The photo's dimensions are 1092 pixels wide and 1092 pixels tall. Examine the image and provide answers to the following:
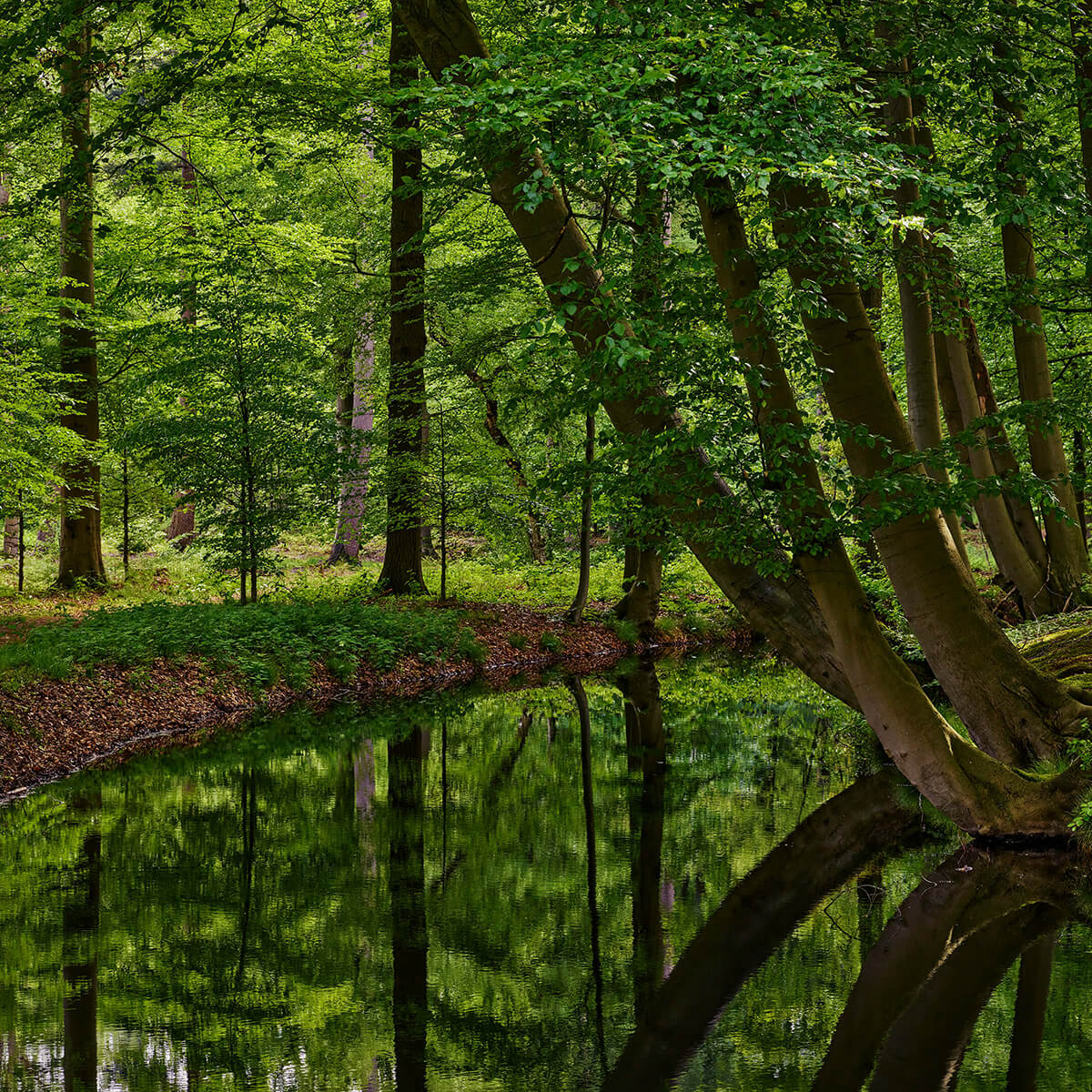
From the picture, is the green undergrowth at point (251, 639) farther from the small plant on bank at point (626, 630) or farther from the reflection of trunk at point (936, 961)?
the reflection of trunk at point (936, 961)

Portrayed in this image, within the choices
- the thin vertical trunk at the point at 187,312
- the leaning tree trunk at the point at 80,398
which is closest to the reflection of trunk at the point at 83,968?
the thin vertical trunk at the point at 187,312

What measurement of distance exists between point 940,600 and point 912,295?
305 cm

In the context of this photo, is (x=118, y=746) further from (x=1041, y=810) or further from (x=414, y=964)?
(x=1041, y=810)

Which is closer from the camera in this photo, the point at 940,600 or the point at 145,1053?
the point at 145,1053

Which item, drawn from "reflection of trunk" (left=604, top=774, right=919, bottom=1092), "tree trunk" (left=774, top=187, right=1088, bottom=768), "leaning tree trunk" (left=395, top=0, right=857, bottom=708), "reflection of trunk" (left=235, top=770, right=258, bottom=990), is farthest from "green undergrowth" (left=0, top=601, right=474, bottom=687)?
"tree trunk" (left=774, top=187, right=1088, bottom=768)

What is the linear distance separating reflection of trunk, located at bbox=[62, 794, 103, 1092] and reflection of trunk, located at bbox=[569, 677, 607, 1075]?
221 centimetres

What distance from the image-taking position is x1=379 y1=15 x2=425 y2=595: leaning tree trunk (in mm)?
17797

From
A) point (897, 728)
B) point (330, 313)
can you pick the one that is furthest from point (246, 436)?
point (897, 728)

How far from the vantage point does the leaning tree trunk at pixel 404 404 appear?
17797mm

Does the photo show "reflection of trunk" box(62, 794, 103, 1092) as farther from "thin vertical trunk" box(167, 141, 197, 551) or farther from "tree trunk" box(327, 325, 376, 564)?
"tree trunk" box(327, 325, 376, 564)

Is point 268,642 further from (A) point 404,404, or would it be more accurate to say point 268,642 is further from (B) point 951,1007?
(B) point 951,1007

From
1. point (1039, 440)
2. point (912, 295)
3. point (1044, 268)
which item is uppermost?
point (1044, 268)

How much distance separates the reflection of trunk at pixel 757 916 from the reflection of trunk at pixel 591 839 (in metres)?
0.21

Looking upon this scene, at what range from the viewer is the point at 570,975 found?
6.39m
